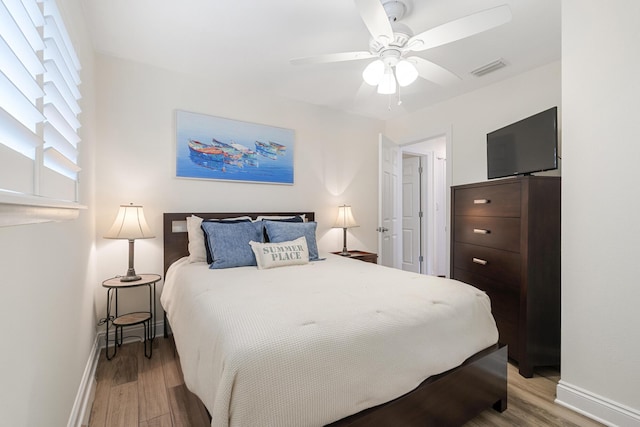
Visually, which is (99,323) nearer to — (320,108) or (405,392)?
(405,392)

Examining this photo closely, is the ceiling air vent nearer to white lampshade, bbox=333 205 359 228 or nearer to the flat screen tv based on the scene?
the flat screen tv

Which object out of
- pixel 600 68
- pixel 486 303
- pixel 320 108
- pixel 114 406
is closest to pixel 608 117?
pixel 600 68

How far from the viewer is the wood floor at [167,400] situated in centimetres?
161

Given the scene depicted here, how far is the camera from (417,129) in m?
3.91

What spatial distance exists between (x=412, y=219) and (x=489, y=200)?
2.92 m

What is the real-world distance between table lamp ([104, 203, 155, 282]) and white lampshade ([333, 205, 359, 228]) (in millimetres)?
2008

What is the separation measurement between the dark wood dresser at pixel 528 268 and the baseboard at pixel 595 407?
0.31m

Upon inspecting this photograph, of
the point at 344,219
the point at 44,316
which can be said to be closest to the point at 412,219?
the point at 344,219

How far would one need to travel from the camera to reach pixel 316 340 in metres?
1.08

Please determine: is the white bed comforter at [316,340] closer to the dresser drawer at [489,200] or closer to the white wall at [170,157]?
the dresser drawer at [489,200]

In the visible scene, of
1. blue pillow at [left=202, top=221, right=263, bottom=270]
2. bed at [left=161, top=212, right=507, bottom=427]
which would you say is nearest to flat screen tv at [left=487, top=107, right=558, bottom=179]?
bed at [left=161, top=212, right=507, bottom=427]

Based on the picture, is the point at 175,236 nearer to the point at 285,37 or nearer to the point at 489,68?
the point at 285,37

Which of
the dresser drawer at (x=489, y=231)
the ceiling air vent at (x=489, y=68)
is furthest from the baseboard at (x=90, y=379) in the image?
the ceiling air vent at (x=489, y=68)

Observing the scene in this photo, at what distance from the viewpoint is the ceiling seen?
A: 193 cm
